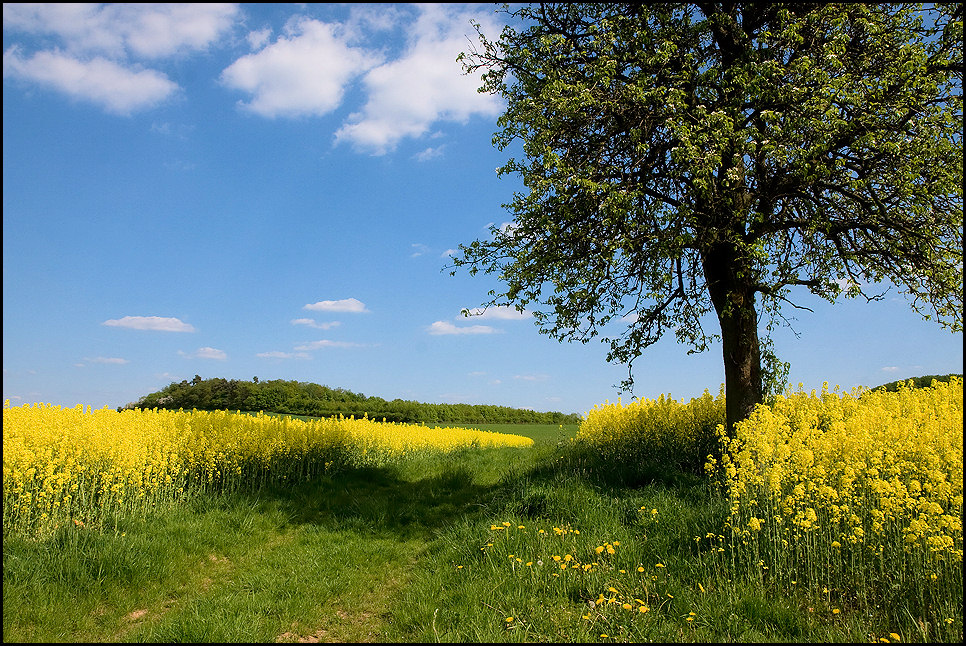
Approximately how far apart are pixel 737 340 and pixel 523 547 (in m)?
6.24

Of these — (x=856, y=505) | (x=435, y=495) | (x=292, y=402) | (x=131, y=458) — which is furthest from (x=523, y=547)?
(x=292, y=402)

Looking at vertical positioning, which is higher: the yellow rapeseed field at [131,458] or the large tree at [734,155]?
the large tree at [734,155]

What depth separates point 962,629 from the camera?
4.59m

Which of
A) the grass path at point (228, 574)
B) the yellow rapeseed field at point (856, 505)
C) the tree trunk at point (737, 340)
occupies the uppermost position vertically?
the tree trunk at point (737, 340)

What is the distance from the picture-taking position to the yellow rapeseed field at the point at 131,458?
7.49 metres

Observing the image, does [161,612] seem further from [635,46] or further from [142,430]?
[635,46]

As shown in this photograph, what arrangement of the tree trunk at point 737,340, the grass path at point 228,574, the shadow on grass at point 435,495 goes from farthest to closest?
the tree trunk at point 737,340 < the shadow on grass at point 435,495 < the grass path at point 228,574

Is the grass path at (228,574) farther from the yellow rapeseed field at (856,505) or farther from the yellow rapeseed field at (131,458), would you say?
the yellow rapeseed field at (856,505)

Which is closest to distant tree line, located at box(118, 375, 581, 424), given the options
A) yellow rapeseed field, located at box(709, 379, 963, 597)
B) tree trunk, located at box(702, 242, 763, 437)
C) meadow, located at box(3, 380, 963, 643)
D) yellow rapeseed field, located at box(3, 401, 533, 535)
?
yellow rapeseed field, located at box(3, 401, 533, 535)

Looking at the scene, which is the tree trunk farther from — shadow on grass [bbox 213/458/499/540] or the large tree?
shadow on grass [bbox 213/458/499/540]

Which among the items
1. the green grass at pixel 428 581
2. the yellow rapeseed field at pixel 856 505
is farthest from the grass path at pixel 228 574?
the yellow rapeseed field at pixel 856 505

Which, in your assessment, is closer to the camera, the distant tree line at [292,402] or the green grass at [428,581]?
the green grass at [428,581]

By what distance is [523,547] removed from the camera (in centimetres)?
682

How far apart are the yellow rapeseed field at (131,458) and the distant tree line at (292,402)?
6262 mm
